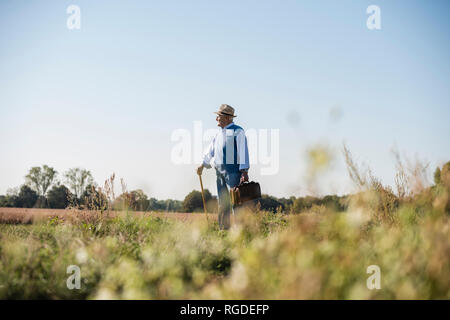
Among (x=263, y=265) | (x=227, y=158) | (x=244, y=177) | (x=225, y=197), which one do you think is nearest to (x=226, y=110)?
(x=227, y=158)

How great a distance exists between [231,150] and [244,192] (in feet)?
2.82

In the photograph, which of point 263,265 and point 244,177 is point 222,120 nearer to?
point 244,177

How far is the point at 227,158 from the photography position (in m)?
5.42

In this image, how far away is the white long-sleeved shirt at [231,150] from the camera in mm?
5352

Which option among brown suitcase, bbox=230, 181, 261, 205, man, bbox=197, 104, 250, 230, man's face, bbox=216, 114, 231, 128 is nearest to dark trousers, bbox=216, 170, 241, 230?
man, bbox=197, 104, 250, 230

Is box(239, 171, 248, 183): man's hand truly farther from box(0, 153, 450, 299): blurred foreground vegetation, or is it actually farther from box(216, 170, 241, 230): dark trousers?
box(0, 153, 450, 299): blurred foreground vegetation

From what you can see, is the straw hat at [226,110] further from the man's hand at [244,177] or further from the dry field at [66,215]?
the dry field at [66,215]

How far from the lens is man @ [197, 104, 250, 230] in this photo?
5.37 metres

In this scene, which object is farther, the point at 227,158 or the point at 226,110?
the point at 226,110

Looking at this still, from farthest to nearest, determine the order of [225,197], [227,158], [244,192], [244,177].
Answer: [225,197] < [227,158] < [244,177] < [244,192]

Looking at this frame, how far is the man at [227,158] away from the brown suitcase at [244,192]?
0.78 ft

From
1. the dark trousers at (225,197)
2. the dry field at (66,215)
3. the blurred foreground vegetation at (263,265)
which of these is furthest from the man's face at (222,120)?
the blurred foreground vegetation at (263,265)
